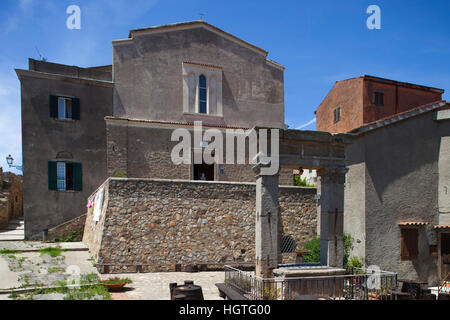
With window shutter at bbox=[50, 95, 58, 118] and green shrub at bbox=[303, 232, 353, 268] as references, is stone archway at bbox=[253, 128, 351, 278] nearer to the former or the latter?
green shrub at bbox=[303, 232, 353, 268]

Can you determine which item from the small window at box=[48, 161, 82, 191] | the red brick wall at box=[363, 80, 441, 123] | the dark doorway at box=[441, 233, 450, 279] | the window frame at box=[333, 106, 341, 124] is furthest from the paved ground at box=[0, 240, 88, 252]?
the red brick wall at box=[363, 80, 441, 123]

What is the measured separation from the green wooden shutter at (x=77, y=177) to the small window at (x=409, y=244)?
16.6 meters

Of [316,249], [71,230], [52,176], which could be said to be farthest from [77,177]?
[316,249]

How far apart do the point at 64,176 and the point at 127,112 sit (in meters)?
5.01

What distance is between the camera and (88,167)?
777 inches

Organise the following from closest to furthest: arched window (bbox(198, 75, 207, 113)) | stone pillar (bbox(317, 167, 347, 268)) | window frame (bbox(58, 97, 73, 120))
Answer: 1. stone pillar (bbox(317, 167, 347, 268))
2. window frame (bbox(58, 97, 73, 120))
3. arched window (bbox(198, 75, 207, 113))

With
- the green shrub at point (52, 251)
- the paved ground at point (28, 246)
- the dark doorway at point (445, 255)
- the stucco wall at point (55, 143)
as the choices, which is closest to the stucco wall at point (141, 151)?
the stucco wall at point (55, 143)

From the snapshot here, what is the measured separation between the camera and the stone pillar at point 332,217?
434 inches

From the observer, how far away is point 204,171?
2109 cm

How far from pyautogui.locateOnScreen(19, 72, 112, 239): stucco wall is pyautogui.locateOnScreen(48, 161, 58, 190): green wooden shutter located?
0.59 feet

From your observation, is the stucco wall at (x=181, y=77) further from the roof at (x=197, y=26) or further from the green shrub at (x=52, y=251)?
the green shrub at (x=52, y=251)

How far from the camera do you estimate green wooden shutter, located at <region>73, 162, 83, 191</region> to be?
1939 centimetres
